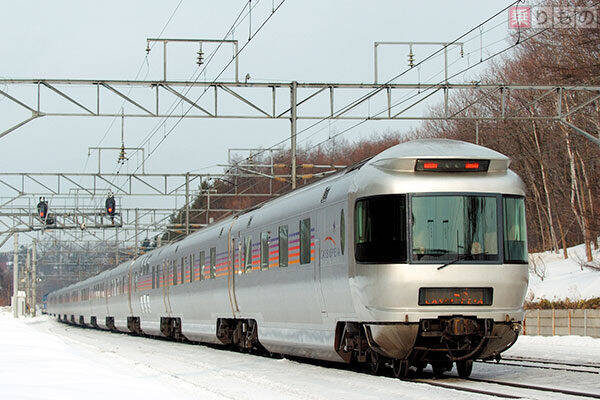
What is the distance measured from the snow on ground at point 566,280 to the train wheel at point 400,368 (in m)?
22.6

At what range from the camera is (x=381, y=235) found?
14.7 meters

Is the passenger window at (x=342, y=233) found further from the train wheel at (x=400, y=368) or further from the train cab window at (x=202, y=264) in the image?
the train cab window at (x=202, y=264)

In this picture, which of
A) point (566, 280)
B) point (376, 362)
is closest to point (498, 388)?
point (376, 362)

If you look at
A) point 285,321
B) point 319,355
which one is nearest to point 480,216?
point 319,355

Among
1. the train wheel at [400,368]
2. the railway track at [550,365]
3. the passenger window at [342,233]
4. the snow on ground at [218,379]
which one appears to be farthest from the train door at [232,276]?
the train wheel at [400,368]

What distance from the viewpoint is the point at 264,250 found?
20984mm

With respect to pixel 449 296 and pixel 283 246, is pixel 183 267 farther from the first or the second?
pixel 449 296

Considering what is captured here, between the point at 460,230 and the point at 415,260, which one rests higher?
the point at 460,230

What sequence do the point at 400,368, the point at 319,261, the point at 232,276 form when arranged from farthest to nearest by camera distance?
the point at 232,276, the point at 319,261, the point at 400,368

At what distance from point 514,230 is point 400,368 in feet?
Answer: 8.66

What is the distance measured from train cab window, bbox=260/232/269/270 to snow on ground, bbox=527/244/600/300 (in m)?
18.6

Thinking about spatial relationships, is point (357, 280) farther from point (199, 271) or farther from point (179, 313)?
point (179, 313)

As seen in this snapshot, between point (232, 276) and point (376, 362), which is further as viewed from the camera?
point (232, 276)

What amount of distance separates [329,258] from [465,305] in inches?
113
